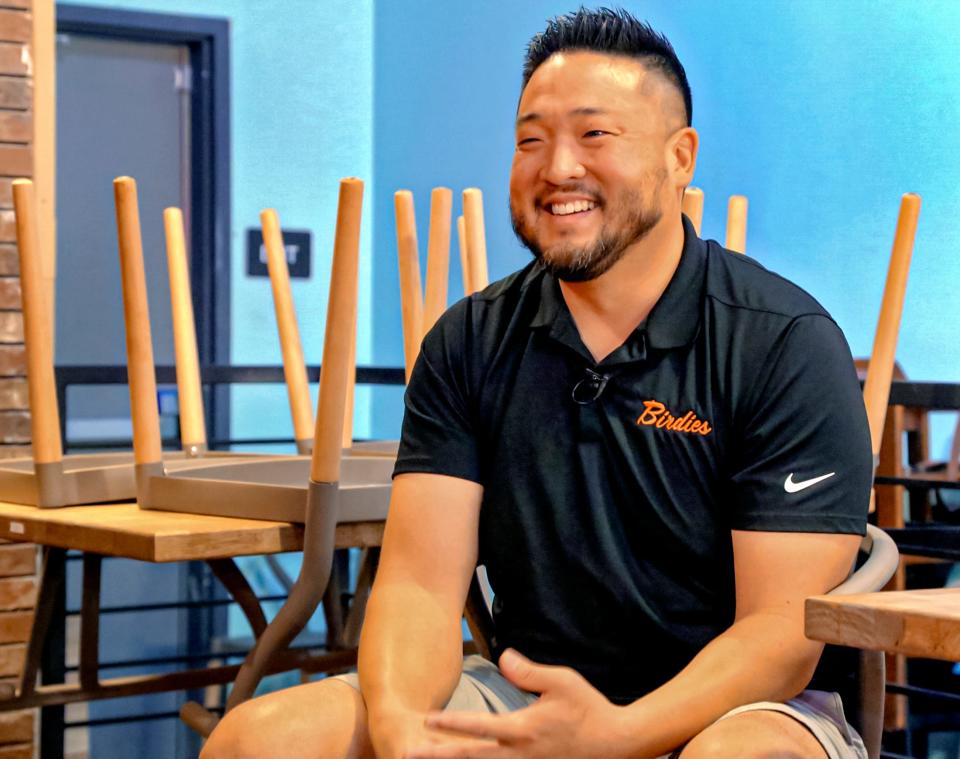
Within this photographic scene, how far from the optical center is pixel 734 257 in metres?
1.45

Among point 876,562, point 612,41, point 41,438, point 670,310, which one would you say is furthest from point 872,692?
point 41,438

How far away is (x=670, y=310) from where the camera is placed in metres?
1.38

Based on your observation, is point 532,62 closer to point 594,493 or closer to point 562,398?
point 562,398

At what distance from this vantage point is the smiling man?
123 cm

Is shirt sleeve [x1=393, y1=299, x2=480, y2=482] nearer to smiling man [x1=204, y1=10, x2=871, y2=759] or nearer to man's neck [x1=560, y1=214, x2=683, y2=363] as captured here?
smiling man [x1=204, y1=10, x2=871, y2=759]

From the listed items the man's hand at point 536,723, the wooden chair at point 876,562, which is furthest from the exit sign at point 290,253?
the man's hand at point 536,723

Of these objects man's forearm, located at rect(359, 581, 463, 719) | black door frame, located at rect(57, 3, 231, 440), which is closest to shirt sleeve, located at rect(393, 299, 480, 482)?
man's forearm, located at rect(359, 581, 463, 719)

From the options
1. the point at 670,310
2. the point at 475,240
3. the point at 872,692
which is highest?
the point at 475,240

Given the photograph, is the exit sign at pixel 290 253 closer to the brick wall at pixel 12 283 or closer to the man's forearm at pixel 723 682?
the brick wall at pixel 12 283

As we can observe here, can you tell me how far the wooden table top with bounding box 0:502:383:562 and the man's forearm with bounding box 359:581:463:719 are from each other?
0.68 ft

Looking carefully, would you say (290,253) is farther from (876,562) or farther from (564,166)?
(876,562)

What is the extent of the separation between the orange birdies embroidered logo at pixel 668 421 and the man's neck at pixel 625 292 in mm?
93

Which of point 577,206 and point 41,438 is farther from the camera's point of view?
point 41,438

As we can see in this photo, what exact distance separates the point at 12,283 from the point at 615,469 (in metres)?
1.72
